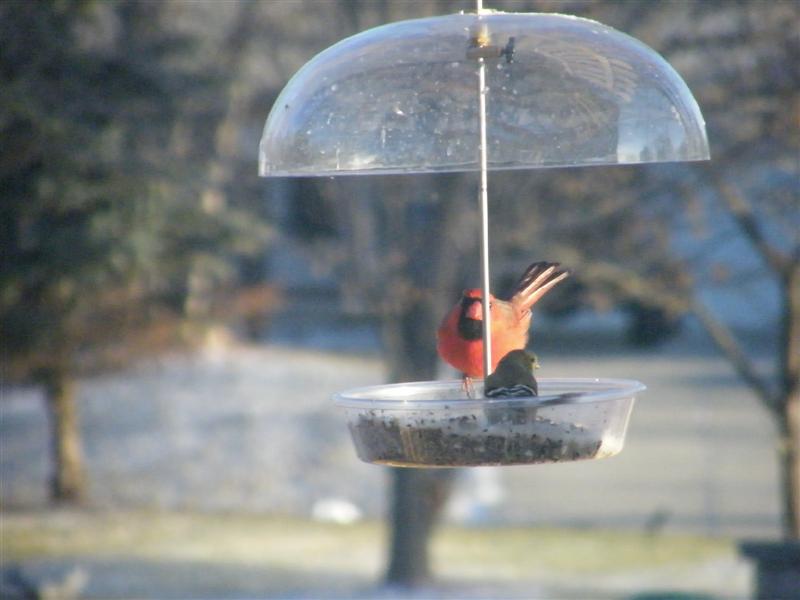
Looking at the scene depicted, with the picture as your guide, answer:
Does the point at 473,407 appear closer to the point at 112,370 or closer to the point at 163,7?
the point at 163,7

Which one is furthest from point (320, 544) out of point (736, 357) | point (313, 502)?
point (736, 357)

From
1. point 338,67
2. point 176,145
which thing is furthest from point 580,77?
point 176,145

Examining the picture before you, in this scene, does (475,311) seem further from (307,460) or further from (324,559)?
(307,460)

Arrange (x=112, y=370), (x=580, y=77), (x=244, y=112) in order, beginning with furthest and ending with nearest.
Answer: (x=112, y=370)
(x=244, y=112)
(x=580, y=77)

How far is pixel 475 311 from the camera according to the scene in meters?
3.43

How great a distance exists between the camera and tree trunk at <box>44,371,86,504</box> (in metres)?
12.1

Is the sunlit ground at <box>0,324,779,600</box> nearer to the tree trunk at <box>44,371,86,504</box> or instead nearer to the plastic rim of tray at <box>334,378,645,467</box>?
the tree trunk at <box>44,371,86,504</box>

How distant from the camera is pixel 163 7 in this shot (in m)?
9.16

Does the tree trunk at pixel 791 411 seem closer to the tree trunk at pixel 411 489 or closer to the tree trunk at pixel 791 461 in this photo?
the tree trunk at pixel 791 461

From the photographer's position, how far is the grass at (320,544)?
9.59 meters

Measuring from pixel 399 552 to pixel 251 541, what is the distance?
79.4 inches

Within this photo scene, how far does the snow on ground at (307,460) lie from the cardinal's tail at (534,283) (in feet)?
23.7

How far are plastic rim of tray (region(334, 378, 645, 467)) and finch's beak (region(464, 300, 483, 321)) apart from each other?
351 millimetres

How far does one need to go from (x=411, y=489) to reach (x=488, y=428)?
19.5 feet
